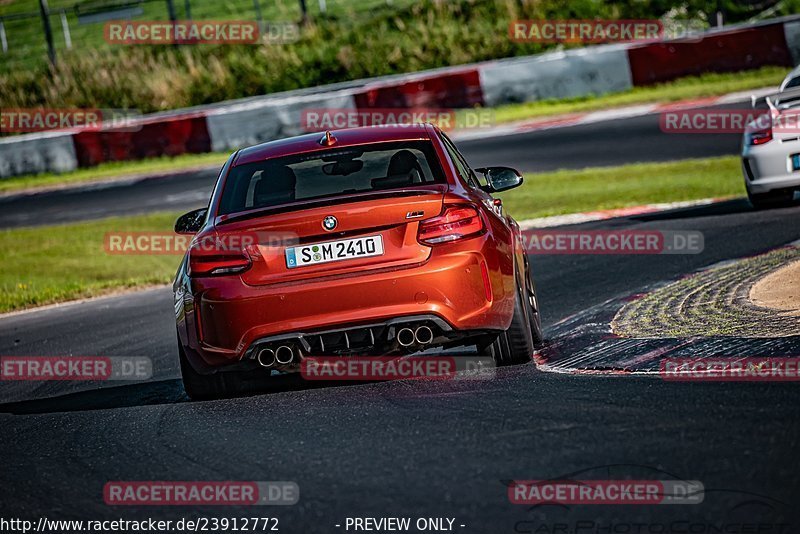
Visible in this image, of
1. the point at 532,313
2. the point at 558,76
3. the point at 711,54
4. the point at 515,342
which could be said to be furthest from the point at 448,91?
the point at 515,342

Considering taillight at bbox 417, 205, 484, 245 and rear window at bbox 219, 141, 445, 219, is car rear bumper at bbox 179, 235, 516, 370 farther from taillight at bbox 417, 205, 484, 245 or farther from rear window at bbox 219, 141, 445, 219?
rear window at bbox 219, 141, 445, 219

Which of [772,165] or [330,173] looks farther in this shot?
[772,165]

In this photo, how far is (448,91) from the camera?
25.6 meters

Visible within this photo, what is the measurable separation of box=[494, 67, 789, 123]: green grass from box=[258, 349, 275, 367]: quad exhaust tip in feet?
60.4

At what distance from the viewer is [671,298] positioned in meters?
9.05

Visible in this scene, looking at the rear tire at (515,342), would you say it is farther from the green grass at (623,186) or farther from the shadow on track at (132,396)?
the green grass at (623,186)

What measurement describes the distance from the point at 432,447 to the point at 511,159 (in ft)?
52.1

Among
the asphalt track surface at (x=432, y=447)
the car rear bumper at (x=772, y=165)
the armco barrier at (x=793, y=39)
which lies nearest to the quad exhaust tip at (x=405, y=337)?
the asphalt track surface at (x=432, y=447)

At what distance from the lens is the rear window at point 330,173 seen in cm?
731

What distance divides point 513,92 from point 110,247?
1083 centimetres

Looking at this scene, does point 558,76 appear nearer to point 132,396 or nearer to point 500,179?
point 500,179

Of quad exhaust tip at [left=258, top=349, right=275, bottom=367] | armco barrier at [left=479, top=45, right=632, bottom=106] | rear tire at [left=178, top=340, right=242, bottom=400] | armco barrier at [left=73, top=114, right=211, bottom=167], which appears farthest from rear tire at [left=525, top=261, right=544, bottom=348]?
armco barrier at [left=73, top=114, right=211, bottom=167]

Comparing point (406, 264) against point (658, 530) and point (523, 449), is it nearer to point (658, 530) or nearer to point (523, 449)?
point (523, 449)

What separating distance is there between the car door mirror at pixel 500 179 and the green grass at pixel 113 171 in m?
17.3
